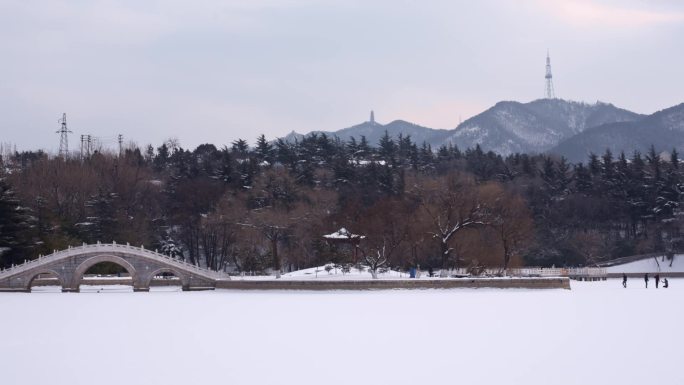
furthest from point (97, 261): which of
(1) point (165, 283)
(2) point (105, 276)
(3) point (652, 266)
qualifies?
(3) point (652, 266)

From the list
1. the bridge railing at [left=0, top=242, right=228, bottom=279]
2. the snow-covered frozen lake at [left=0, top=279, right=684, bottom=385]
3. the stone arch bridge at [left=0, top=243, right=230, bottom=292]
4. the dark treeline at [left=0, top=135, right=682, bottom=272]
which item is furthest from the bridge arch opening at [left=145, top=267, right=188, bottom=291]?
the snow-covered frozen lake at [left=0, top=279, right=684, bottom=385]

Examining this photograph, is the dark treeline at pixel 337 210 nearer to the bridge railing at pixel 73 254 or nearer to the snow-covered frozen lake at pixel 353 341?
the bridge railing at pixel 73 254

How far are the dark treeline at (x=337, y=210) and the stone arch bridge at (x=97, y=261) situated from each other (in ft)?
18.4

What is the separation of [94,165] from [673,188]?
53591 mm

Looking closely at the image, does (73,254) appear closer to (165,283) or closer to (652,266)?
(165,283)

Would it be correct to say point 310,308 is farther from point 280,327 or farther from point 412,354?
point 412,354

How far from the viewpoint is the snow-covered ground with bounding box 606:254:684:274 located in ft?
236

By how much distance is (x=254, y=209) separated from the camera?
261 ft

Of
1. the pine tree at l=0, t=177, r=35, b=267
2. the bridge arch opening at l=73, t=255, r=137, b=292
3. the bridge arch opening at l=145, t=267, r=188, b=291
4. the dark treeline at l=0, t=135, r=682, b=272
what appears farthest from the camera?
the dark treeline at l=0, t=135, r=682, b=272

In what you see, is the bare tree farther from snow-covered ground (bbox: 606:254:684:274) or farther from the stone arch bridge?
the stone arch bridge

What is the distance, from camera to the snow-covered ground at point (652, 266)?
72.1 metres

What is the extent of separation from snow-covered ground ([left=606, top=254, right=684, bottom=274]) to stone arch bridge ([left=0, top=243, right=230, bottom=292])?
3325cm

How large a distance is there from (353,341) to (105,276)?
43903 mm

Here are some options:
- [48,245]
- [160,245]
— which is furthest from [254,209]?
[48,245]
